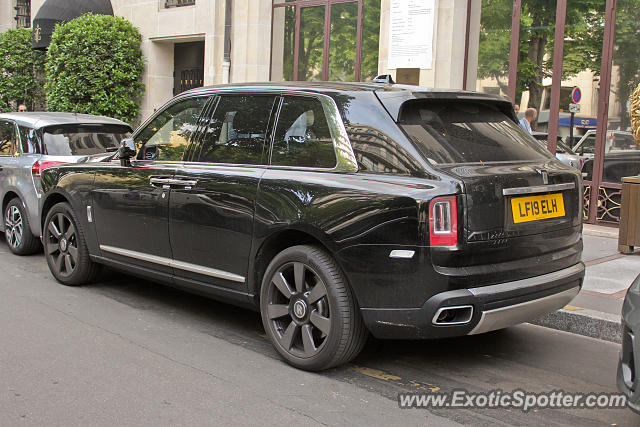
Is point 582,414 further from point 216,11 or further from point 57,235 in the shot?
point 216,11

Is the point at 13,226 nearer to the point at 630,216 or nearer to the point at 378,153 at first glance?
the point at 378,153

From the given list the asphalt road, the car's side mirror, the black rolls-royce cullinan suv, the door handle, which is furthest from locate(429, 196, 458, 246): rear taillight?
the car's side mirror

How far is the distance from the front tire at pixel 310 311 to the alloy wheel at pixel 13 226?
4.59 meters

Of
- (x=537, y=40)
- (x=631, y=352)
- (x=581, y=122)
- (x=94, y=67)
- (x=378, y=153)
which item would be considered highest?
(x=537, y=40)

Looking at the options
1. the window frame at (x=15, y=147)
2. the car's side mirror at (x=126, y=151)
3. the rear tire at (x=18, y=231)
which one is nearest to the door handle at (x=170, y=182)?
the car's side mirror at (x=126, y=151)

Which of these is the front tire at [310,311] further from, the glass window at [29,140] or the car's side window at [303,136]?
the glass window at [29,140]

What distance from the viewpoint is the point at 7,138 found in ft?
27.9

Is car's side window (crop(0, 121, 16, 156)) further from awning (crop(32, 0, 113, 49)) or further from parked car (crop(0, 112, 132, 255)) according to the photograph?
awning (crop(32, 0, 113, 49))

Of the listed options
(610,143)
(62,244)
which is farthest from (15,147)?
(610,143)

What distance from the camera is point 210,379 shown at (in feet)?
14.0

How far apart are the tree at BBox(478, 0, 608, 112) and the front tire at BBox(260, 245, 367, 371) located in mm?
7423

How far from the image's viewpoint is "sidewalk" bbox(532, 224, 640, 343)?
17.8 feet

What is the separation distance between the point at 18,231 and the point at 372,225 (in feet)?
18.2

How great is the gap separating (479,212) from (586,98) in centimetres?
717
